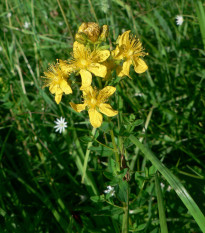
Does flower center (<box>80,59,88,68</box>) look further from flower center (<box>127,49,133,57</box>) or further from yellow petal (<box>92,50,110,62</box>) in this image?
flower center (<box>127,49,133,57</box>)

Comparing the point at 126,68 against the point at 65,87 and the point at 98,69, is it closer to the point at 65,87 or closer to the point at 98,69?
the point at 98,69

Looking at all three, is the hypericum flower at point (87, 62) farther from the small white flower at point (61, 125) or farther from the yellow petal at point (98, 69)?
the small white flower at point (61, 125)

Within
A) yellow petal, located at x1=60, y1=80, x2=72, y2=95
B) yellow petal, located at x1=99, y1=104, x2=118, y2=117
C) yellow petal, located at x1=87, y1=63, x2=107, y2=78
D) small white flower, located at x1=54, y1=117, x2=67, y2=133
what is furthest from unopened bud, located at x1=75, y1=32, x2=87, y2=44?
small white flower, located at x1=54, y1=117, x2=67, y2=133

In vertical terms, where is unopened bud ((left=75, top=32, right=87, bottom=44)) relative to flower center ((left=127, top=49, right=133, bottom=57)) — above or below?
above

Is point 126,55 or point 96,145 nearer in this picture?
point 126,55

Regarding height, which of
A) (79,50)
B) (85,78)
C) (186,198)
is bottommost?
(186,198)

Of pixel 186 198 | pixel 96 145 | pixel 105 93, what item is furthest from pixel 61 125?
pixel 186 198
